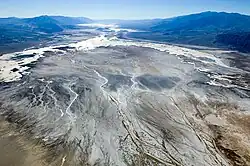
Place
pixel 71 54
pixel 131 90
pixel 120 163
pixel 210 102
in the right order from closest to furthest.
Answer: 1. pixel 120 163
2. pixel 210 102
3. pixel 131 90
4. pixel 71 54

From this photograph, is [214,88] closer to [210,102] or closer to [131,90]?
[210,102]

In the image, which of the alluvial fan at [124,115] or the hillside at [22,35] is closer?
the alluvial fan at [124,115]

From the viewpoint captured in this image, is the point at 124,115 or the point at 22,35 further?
the point at 22,35

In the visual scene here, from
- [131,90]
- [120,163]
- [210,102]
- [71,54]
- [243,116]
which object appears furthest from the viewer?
[71,54]

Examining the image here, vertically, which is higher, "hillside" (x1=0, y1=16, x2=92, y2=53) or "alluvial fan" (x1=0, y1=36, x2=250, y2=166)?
"alluvial fan" (x1=0, y1=36, x2=250, y2=166)

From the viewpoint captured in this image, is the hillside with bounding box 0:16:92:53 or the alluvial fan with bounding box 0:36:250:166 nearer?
the alluvial fan with bounding box 0:36:250:166

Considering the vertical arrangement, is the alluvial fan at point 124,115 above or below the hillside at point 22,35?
above

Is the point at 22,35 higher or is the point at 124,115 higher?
the point at 124,115

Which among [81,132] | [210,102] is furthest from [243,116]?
[81,132]
